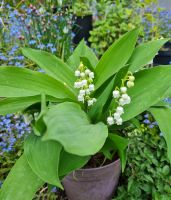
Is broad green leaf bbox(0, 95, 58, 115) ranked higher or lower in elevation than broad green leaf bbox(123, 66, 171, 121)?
lower

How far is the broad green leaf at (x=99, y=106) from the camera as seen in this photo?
1173 millimetres

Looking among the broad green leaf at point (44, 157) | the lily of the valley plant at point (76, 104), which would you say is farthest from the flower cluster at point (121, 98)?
the broad green leaf at point (44, 157)

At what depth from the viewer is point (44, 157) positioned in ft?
3.27

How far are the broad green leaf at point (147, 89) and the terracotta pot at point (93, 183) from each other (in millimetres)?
323

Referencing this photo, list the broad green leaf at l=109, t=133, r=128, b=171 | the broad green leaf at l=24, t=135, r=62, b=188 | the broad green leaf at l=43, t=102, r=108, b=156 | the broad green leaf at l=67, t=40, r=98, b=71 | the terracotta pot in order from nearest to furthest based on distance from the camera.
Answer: the broad green leaf at l=43, t=102, r=108, b=156, the broad green leaf at l=24, t=135, r=62, b=188, the broad green leaf at l=109, t=133, r=128, b=171, the terracotta pot, the broad green leaf at l=67, t=40, r=98, b=71

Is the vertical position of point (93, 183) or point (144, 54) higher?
point (144, 54)

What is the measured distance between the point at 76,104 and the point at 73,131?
21 centimetres

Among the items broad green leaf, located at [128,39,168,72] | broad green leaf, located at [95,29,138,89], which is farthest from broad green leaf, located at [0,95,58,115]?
broad green leaf, located at [128,39,168,72]

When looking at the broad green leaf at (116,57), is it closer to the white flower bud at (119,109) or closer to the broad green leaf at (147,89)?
the broad green leaf at (147,89)

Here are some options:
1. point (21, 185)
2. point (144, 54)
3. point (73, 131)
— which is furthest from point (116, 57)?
point (21, 185)

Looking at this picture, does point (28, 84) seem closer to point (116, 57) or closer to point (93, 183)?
point (116, 57)

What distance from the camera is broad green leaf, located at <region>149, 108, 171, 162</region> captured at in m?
1.09

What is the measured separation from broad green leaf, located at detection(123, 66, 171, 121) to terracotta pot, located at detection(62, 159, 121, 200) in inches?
12.7

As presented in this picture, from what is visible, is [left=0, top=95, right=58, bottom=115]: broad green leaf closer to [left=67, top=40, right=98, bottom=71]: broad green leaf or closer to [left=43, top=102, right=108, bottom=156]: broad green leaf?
[left=43, top=102, right=108, bottom=156]: broad green leaf
